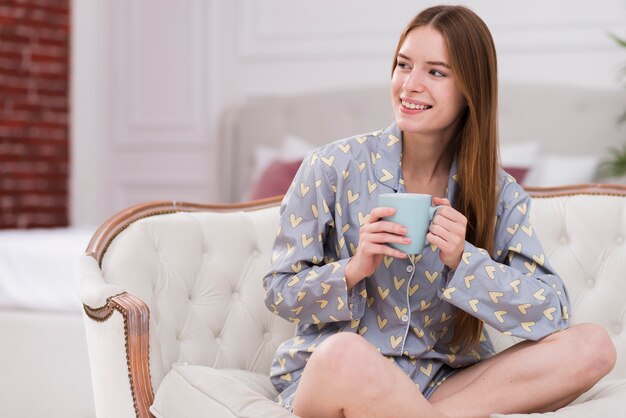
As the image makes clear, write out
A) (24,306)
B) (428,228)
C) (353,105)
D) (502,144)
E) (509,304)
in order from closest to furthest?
(428,228)
(509,304)
(24,306)
(502,144)
(353,105)

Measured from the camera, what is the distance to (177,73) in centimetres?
502

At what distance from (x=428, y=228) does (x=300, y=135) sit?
270 centimetres

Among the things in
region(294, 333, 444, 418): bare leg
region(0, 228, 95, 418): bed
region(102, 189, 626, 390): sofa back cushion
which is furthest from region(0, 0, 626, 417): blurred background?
region(294, 333, 444, 418): bare leg

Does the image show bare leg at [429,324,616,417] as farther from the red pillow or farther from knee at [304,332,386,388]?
the red pillow

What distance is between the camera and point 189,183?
4.98 meters

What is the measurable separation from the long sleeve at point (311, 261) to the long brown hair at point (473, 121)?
11.3 inches

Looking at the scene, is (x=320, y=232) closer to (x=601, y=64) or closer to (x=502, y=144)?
(x=502, y=144)

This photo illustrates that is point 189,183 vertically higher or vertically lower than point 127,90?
lower

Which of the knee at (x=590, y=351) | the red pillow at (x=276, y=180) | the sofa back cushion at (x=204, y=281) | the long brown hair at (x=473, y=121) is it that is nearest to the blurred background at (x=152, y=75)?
the red pillow at (x=276, y=180)

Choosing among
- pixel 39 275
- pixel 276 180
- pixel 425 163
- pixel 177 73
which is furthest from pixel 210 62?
pixel 425 163

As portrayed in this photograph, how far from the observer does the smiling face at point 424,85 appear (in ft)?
6.28

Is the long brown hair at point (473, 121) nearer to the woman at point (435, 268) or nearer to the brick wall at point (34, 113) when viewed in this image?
the woman at point (435, 268)

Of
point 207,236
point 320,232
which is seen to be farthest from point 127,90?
point 320,232

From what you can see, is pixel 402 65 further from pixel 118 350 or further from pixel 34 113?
pixel 34 113
